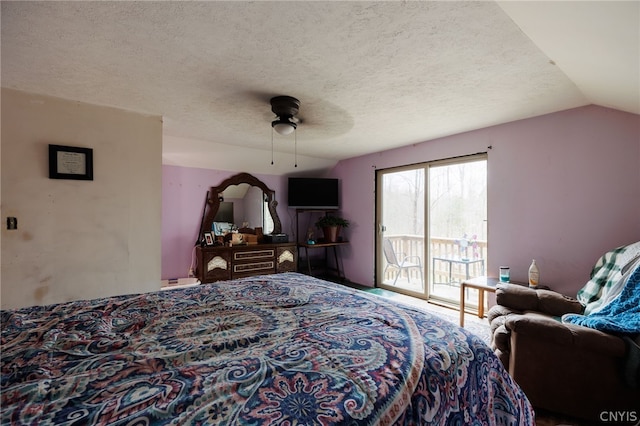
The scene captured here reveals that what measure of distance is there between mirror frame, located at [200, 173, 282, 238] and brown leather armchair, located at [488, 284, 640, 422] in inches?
154

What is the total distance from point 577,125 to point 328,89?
2.34 meters

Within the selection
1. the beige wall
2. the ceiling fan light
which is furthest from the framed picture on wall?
the ceiling fan light

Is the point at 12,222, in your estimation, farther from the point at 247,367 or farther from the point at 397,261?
the point at 397,261

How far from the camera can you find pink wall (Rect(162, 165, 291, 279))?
4242 millimetres

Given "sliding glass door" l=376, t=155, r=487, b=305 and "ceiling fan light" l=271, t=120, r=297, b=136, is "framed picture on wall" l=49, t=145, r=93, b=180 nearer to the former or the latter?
"ceiling fan light" l=271, t=120, r=297, b=136

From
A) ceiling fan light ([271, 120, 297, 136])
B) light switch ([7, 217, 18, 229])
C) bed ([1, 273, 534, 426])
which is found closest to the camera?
bed ([1, 273, 534, 426])

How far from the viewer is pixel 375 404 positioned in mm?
756

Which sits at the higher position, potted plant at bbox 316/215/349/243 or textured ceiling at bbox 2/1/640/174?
textured ceiling at bbox 2/1/640/174

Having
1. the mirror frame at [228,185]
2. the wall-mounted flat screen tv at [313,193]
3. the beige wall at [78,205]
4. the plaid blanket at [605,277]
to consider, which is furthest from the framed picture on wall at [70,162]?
the plaid blanket at [605,277]

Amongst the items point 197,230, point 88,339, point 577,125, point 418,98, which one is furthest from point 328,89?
point 197,230

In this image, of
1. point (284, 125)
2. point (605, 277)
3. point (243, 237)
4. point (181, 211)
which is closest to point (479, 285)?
point (605, 277)

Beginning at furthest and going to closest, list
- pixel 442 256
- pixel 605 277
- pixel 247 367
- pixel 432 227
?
pixel 442 256 → pixel 432 227 → pixel 605 277 → pixel 247 367

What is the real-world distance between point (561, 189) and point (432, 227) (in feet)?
5.46

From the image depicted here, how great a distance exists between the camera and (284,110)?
8.00 ft
